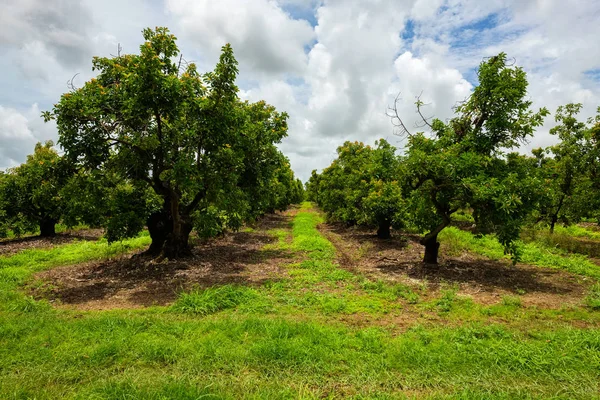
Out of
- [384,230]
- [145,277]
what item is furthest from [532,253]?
[145,277]

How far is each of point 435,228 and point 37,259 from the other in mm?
19514

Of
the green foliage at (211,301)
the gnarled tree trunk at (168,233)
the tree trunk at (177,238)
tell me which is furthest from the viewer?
the gnarled tree trunk at (168,233)

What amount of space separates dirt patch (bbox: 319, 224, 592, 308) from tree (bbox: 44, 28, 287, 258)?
7628mm

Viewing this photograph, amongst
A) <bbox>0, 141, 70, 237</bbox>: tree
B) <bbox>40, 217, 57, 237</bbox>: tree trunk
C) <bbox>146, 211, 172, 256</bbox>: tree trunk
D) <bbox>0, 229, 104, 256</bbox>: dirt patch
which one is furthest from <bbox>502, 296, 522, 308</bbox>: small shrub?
<bbox>40, 217, 57, 237</bbox>: tree trunk

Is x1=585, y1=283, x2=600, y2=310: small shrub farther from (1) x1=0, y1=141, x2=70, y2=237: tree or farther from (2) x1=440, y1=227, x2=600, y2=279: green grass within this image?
(1) x1=0, y1=141, x2=70, y2=237: tree

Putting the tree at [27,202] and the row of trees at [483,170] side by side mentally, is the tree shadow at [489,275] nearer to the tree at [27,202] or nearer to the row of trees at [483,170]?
the row of trees at [483,170]

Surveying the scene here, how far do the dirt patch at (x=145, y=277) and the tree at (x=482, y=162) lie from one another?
722 centimetres

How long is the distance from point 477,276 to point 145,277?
1329 centimetres

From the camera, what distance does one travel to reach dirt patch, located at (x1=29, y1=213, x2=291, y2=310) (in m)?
10.0

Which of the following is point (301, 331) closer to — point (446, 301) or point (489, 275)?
point (446, 301)

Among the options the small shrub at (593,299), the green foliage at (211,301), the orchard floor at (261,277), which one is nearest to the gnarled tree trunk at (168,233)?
the orchard floor at (261,277)

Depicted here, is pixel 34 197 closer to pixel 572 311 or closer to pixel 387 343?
pixel 387 343

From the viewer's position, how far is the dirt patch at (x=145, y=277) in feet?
32.8

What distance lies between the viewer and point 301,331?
702 cm
